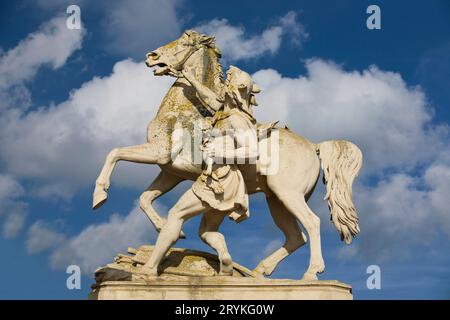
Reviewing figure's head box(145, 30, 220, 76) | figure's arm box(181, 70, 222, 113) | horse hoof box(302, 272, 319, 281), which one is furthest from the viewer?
figure's head box(145, 30, 220, 76)

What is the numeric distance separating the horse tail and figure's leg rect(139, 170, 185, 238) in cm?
182

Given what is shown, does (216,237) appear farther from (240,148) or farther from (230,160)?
(240,148)

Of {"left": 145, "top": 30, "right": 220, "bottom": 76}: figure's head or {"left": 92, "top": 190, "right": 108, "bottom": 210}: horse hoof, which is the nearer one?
{"left": 92, "top": 190, "right": 108, "bottom": 210}: horse hoof

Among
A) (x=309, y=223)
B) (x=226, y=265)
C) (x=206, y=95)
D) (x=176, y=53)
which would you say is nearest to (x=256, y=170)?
(x=309, y=223)

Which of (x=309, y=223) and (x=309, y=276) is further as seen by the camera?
(x=309, y=223)

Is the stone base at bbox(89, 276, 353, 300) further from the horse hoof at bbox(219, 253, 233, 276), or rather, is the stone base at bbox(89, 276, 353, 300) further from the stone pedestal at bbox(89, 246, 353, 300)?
the horse hoof at bbox(219, 253, 233, 276)

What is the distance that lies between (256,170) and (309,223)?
85 centimetres

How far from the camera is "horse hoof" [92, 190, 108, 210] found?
9288 mm

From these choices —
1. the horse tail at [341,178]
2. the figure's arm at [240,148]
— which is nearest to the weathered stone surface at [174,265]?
the horse tail at [341,178]

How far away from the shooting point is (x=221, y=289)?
29.3ft

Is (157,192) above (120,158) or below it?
below

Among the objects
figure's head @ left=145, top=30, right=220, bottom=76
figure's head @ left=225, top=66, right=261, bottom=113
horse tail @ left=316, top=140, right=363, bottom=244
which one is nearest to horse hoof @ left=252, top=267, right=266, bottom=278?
horse tail @ left=316, top=140, right=363, bottom=244

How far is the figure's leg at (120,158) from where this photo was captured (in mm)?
9312
